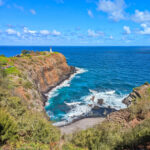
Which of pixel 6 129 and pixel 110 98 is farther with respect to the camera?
pixel 110 98

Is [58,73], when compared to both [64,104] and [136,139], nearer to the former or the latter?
[64,104]

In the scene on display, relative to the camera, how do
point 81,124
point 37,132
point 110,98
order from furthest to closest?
point 110,98
point 81,124
point 37,132

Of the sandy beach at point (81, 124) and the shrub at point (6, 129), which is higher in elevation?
the shrub at point (6, 129)

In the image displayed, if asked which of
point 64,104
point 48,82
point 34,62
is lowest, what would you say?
point 64,104

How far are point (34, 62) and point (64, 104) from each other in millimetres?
22159

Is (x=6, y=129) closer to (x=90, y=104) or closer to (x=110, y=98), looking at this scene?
(x=90, y=104)

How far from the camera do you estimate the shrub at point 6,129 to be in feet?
33.1

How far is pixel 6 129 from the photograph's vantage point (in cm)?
1043

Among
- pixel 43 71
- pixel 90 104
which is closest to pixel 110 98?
pixel 90 104

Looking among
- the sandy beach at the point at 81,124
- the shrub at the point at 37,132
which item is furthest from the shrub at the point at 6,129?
the sandy beach at the point at 81,124

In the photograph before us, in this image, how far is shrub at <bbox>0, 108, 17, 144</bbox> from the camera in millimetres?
10098

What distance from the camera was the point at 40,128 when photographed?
12367mm

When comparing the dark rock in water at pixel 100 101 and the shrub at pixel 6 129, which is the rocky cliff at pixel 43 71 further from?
the shrub at pixel 6 129

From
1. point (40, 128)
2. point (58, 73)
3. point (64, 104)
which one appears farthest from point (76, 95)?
point (40, 128)
